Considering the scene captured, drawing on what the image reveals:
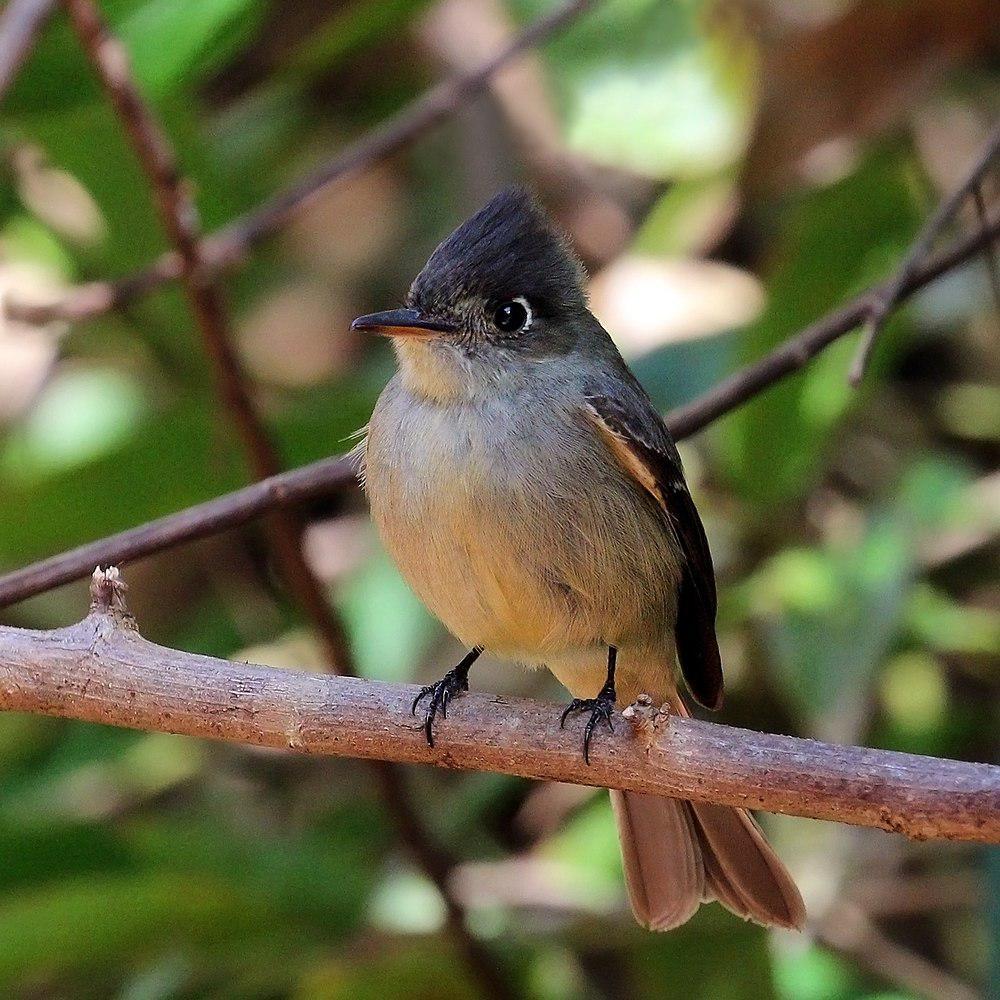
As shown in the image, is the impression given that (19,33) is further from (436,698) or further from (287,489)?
(436,698)

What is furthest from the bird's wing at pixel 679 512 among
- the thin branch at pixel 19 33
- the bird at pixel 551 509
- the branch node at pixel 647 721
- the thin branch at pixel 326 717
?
the thin branch at pixel 19 33

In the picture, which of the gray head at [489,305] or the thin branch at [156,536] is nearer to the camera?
the thin branch at [156,536]

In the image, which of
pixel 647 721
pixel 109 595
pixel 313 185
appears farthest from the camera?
pixel 313 185

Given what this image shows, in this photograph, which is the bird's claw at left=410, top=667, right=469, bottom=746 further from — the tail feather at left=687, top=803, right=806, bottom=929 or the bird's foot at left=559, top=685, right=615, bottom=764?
the tail feather at left=687, top=803, right=806, bottom=929

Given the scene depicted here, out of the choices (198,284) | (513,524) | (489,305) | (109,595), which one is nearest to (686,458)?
(489,305)

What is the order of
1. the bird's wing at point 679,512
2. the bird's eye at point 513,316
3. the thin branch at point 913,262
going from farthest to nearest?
1. the bird's eye at point 513,316
2. the bird's wing at point 679,512
3. the thin branch at point 913,262

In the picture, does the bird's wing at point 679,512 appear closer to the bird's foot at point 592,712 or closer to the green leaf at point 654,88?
the bird's foot at point 592,712

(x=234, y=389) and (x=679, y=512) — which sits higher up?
(x=234, y=389)
